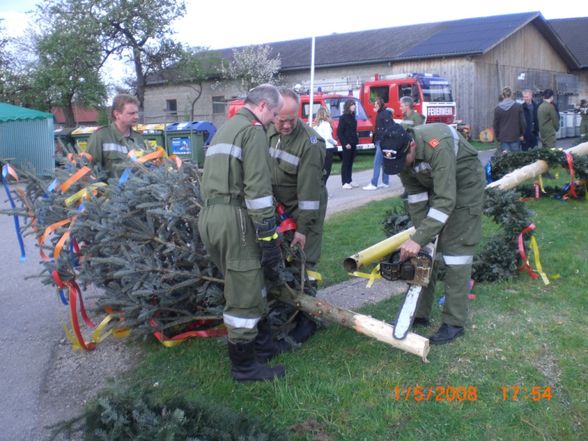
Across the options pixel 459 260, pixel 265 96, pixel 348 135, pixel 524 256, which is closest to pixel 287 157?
pixel 265 96

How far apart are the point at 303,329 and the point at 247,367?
834 millimetres

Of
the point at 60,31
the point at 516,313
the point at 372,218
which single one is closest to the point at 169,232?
the point at 516,313

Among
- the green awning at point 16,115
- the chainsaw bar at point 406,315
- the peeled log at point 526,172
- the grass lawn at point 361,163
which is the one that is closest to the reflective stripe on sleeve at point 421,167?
the chainsaw bar at point 406,315

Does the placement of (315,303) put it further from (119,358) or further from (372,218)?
(372,218)

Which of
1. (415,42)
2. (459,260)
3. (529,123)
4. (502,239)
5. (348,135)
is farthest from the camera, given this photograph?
(415,42)

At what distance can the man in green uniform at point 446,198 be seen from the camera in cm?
428

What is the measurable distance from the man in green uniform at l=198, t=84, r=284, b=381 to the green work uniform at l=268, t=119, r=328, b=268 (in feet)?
2.48

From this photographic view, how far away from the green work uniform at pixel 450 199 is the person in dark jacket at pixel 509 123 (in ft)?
26.1

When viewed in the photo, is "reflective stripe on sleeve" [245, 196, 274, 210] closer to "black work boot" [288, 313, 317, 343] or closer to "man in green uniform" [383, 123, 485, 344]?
"man in green uniform" [383, 123, 485, 344]

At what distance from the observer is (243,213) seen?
3.88 m

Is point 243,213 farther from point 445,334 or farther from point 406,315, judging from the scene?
point 445,334

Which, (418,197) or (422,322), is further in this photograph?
(422,322)

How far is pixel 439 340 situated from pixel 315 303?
1.00 m

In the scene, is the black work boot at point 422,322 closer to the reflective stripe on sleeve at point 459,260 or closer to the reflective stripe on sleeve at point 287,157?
the reflective stripe on sleeve at point 459,260
